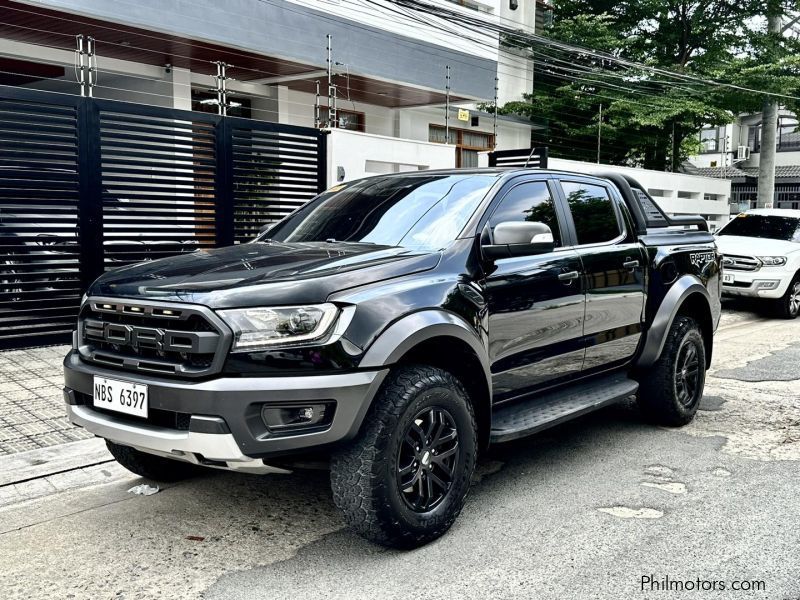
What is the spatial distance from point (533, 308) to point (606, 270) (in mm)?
935

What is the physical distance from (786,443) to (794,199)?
37.6 m

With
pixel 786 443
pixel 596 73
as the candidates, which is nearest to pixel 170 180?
pixel 786 443

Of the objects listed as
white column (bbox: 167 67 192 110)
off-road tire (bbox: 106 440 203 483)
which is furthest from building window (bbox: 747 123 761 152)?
off-road tire (bbox: 106 440 203 483)

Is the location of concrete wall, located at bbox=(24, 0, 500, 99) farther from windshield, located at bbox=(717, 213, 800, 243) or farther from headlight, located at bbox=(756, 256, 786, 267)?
headlight, located at bbox=(756, 256, 786, 267)

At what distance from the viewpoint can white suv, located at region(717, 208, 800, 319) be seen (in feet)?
39.1

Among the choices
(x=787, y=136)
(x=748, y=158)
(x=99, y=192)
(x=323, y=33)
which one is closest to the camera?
(x=99, y=192)

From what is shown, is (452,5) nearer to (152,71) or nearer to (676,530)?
(152,71)

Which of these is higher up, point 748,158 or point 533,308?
point 748,158

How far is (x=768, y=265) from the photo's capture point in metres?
12.0

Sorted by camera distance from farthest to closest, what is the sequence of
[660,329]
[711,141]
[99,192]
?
[711,141], [99,192], [660,329]

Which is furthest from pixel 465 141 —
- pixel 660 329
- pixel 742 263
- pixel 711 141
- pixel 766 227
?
pixel 711 141

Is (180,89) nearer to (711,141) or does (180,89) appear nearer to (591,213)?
(591,213)

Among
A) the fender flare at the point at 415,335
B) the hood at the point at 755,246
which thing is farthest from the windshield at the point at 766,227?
the fender flare at the point at 415,335

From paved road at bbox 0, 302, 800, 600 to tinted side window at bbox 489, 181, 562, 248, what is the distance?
1.52m
